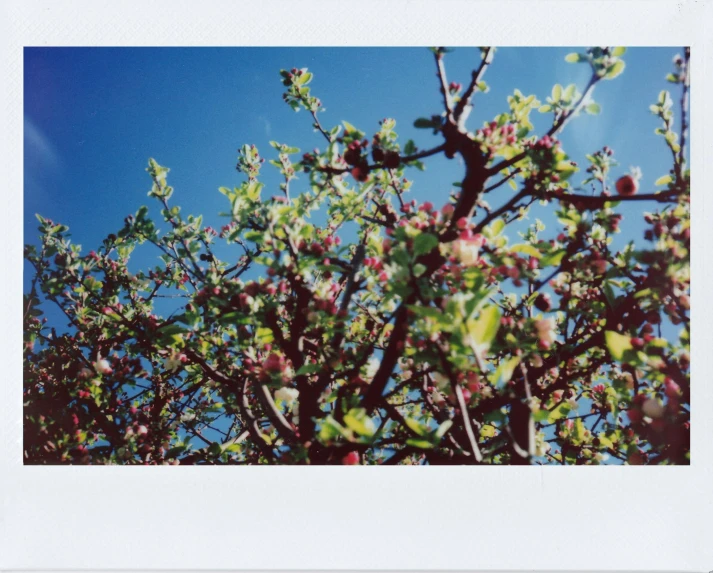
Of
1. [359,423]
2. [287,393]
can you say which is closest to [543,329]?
[359,423]

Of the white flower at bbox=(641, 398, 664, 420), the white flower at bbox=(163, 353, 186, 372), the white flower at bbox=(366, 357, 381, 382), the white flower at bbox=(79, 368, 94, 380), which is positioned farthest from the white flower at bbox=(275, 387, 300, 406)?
the white flower at bbox=(641, 398, 664, 420)

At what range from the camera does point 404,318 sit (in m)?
1.10

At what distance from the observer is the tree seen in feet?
3.47

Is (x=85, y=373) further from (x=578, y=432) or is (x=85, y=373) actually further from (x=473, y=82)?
(x=578, y=432)

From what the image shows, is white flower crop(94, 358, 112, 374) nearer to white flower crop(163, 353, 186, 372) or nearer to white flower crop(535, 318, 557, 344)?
white flower crop(163, 353, 186, 372)

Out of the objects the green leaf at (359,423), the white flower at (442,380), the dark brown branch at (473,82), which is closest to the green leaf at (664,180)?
the dark brown branch at (473,82)

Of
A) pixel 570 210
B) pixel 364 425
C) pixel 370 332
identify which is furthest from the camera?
pixel 370 332

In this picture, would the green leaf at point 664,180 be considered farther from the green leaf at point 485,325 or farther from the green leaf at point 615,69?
the green leaf at point 485,325

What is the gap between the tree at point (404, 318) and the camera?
1059 mm

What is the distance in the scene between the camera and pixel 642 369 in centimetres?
104

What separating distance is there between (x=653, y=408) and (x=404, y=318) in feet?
2.41
